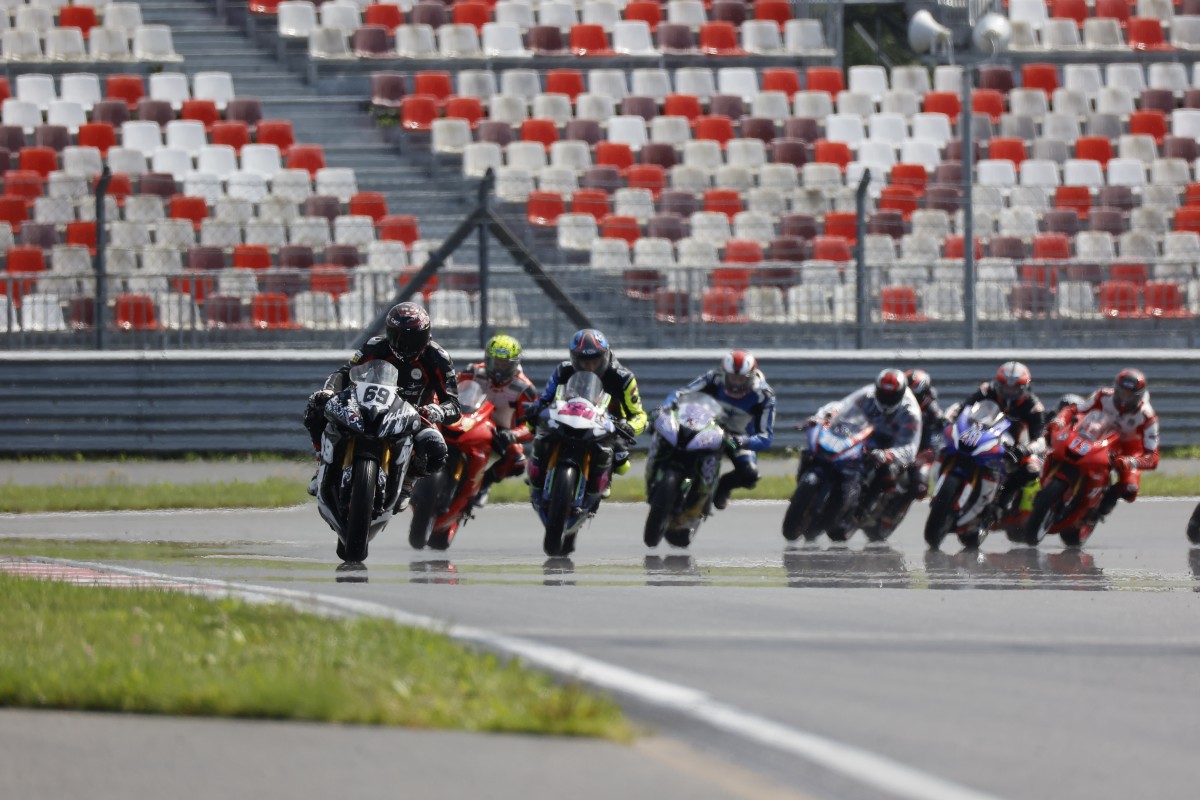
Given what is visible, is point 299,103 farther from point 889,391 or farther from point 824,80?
point 889,391

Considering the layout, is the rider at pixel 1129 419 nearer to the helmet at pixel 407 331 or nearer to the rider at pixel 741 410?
the rider at pixel 741 410

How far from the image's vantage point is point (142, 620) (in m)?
8.57

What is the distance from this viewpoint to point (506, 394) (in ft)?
49.6

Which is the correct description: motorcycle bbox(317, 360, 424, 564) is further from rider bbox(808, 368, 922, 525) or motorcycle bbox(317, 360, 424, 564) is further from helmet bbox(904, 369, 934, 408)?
helmet bbox(904, 369, 934, 408)

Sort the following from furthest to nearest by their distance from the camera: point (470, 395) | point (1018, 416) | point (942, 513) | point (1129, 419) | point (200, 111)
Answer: point (200, 111) < point (1129, 419) < point (1018, 416) < point (942, 513) < point (470, 395)

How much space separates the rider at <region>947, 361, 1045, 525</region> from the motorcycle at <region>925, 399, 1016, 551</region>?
0.64 ft

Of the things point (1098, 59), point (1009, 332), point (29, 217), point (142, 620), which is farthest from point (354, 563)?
point (1098, 59)

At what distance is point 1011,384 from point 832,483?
5.43 feet

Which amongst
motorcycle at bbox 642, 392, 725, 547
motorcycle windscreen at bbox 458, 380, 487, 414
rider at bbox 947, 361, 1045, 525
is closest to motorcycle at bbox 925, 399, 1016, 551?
rider at bbox 947, 361, 1045, 525

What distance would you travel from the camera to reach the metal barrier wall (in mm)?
21156

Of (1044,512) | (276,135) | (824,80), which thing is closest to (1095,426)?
(1044,512)

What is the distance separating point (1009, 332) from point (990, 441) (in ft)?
21.9

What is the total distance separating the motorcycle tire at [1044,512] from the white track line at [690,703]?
23.8 feet

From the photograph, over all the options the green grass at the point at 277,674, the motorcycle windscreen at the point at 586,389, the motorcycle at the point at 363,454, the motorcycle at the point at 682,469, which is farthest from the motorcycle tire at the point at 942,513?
the green grass at the point at 277,674
